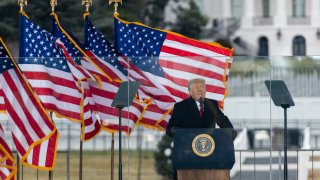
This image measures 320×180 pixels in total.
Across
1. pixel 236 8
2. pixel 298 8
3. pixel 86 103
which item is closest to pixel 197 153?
pixel 86 103

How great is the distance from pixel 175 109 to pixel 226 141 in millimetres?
682

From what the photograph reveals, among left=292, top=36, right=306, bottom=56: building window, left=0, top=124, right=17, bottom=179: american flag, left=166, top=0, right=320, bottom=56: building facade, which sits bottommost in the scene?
left=292, top=36, right=306, bottom=56: building window

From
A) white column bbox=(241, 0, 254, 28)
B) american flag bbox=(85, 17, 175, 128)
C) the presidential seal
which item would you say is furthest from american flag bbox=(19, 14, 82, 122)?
white column bbox=(241, 0, 254, 28)

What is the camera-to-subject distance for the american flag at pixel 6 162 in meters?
19.5

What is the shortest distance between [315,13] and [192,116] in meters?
67.2

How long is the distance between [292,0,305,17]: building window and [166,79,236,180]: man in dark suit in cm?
6750

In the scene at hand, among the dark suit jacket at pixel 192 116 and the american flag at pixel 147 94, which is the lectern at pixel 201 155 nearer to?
the dark suit jacket at pixel 192 116

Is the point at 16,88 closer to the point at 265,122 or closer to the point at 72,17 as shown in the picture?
the point at 265,122

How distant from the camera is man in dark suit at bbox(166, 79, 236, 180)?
18547 mm

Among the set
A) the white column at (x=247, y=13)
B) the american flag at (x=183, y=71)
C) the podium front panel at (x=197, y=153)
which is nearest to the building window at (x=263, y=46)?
the white column at (x=247, y=13)

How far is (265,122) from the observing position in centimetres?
1945

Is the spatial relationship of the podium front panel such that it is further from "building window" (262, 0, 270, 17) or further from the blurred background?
"building window" (262, 0, 270, 17)

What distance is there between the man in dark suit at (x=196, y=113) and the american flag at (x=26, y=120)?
5.59ft

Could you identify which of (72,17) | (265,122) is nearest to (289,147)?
(265,122)
